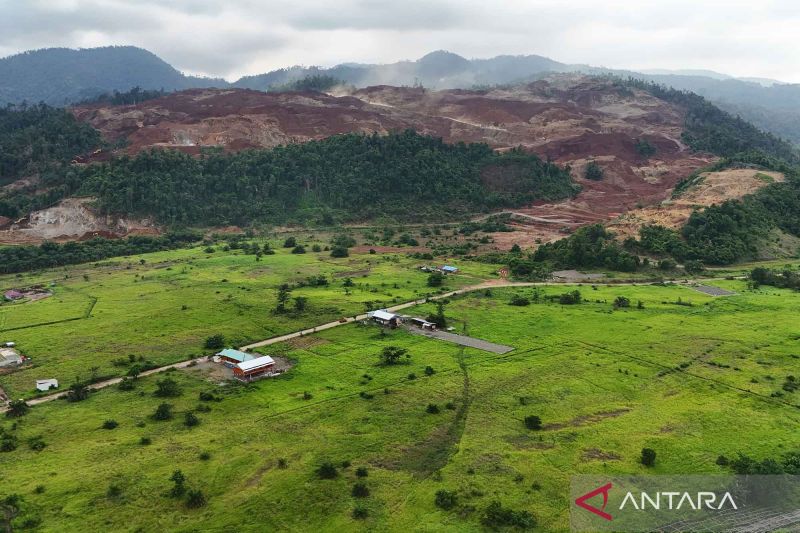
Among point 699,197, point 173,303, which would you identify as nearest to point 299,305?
point 173,303

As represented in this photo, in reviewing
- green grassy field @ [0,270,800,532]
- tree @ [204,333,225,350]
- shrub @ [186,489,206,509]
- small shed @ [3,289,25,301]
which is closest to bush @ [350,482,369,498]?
green grassy field @ [0,270,800,532]

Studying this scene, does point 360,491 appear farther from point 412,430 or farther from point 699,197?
point 699,197

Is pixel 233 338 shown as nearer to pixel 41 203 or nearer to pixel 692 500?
pixel 692 500

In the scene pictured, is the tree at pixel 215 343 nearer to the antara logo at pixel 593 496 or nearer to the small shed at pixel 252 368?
the small shed at pixel 252 368

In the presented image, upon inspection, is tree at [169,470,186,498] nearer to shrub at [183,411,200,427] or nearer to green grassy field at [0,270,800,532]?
green grassy field at [0,270,800,532]

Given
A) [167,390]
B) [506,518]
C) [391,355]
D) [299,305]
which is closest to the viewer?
[506,518]

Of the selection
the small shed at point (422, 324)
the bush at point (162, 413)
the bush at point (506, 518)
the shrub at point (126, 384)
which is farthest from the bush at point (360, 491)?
the small shed at point (422, 324)
